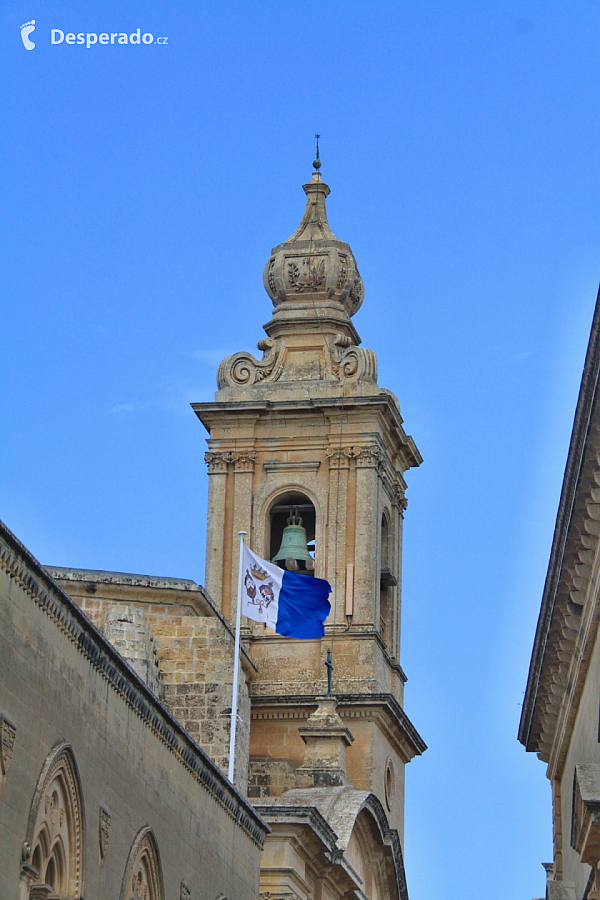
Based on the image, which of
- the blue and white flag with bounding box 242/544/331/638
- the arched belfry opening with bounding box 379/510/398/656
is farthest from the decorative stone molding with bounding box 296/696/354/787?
the arched belfry opening with bounding box 379/510/398/656

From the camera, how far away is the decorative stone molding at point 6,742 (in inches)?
634

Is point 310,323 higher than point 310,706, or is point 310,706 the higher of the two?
point 310,323

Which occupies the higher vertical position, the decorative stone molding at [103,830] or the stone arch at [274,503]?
the stone arch at [274,503]

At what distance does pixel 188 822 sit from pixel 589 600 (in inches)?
188

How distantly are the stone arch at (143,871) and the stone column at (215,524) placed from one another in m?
20.9

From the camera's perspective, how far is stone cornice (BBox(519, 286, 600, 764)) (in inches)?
771

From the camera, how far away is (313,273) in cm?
4578

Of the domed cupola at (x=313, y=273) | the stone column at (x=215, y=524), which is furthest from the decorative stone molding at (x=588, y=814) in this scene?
the domed cupola at (x=313, y=273)

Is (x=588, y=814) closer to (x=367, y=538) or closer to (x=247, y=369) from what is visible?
(x=367, y=538)

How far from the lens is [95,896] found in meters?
18.9

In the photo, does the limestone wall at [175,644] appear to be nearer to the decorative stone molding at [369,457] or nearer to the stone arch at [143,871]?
the decorative stone molding at [369,457]

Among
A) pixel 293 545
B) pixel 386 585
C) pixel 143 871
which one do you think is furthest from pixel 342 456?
pixel 143 871

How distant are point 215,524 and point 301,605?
7727 mm

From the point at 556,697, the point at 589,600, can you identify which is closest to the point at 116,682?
the point at 589,600
